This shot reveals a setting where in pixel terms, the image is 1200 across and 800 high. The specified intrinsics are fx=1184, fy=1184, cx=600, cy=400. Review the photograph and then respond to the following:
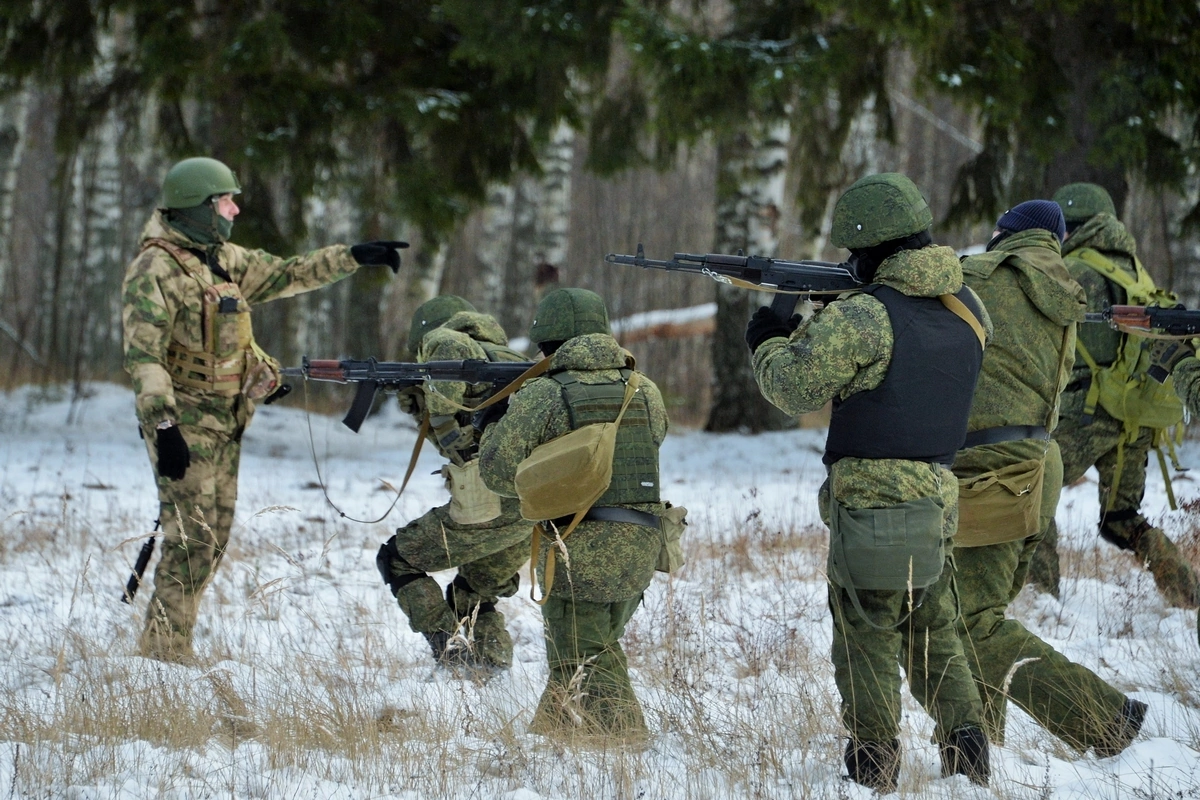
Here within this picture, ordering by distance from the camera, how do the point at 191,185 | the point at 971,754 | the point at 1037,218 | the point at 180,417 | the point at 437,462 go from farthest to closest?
the point at 437,462, the point at 191,185, the point at 180,417, the point at 1037,218, the point at 971,754

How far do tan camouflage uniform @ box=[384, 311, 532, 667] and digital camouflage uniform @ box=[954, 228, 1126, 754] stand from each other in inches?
72.9

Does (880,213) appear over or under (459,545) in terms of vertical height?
over

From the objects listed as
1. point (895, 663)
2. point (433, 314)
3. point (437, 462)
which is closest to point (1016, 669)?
point (895, 663)

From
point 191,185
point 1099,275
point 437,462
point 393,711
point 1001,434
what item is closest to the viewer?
point 1001,434

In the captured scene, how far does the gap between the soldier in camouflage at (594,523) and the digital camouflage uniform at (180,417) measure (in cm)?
169

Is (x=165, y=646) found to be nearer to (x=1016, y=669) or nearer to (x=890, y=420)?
(x=890, y=420)

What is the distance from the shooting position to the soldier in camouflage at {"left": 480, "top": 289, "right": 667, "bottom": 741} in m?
3.99

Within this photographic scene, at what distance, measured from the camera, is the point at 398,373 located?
4.93m

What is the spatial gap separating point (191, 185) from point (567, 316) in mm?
2155

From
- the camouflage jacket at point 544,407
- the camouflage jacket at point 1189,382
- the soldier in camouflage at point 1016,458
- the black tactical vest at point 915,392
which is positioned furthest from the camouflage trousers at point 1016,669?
the camouflage jacket at point 544,407

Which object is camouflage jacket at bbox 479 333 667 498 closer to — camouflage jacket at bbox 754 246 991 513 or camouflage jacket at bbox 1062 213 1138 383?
camouflage jacket at bbox 754 246 991 513

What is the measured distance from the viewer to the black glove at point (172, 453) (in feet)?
15.9

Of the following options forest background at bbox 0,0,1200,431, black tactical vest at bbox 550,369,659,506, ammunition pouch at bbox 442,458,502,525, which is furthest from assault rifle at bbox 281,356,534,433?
forest background at bbox 0,0,1200,431

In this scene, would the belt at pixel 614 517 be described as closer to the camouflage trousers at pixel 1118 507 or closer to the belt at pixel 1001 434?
the belt at pixel 1001 434
